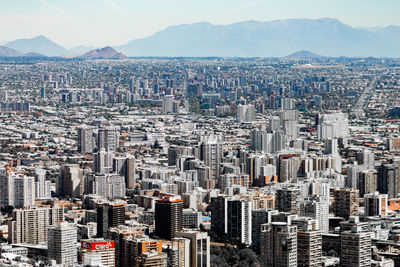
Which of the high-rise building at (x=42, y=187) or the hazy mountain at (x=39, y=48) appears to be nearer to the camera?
the high-rise building at (x=42, y=187)

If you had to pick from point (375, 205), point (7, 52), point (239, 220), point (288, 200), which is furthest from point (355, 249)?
point (7, 52)

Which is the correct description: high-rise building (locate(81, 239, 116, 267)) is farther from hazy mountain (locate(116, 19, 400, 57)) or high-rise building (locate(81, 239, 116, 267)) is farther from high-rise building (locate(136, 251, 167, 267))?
hazy mountain (locate(116, 19, 400, 57))

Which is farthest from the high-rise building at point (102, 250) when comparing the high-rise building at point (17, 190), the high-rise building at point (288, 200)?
the high-rise building at point (17, 190)

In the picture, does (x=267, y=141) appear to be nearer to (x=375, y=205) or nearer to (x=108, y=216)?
(x=375, y=205)

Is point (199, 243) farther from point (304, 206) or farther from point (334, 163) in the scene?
point (334, 163)

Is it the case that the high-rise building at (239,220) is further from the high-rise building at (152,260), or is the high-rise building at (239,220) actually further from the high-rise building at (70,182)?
the high-rise building at (70,182)

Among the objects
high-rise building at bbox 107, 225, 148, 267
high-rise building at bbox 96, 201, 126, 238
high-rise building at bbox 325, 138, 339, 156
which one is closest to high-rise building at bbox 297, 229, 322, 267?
high-rise building at bbox 107, 225, 148, 267

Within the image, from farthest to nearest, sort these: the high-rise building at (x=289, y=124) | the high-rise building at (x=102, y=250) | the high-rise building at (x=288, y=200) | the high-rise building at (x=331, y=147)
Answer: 1. the high-rise building at (x=289, y=124)
2. the high-rise building at (x=331, y=147)
3. the high-rise building at (x=288, y=200)
4. the high-rise building at (x=102, y=250)
